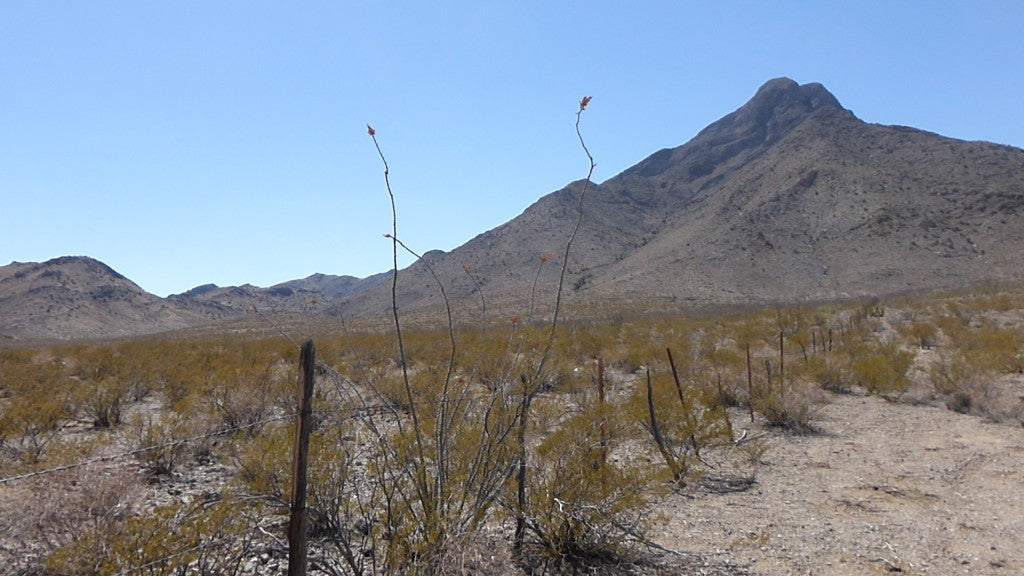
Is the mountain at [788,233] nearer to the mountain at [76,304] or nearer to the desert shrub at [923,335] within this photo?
the desert shrub at [923,335]

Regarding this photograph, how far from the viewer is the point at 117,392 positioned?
42.8ft

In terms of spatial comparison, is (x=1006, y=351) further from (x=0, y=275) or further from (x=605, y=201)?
(x=0, y=275)

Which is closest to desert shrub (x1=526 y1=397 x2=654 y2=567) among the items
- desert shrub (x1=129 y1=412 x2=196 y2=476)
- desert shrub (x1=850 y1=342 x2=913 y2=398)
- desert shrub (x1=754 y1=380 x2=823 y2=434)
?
desert shrub (x1=129 y1=412 x2=196 y2=476)

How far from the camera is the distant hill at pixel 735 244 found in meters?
63.1

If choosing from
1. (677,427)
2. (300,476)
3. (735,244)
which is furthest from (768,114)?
(300,476)

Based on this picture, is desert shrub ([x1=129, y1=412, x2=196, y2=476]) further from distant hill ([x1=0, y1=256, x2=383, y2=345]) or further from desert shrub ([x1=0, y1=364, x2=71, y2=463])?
distant hill ([x1=0, y1=256, x2=383, y2=345])

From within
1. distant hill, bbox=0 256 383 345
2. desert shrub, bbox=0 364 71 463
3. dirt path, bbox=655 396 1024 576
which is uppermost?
distant hill, bbox=0 256 383 345

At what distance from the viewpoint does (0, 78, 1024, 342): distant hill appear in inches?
2483

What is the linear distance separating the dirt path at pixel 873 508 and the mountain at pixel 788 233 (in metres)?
Result: 38.5

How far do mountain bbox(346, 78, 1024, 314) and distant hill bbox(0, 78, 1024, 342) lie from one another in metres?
0.23

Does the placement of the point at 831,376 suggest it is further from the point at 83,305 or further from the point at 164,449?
the point at 83,305

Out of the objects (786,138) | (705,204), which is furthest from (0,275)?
(786,138)

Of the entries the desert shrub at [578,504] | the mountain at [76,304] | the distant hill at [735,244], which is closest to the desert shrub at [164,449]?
the desert shrub at [578,504]

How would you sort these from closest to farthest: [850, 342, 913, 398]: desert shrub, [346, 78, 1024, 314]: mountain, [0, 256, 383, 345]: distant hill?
[850, 342, 913, 398]: desert shrub
[346, 78, 1024, 314]: mountain
[0, 256, 383, 345]: distant hill
